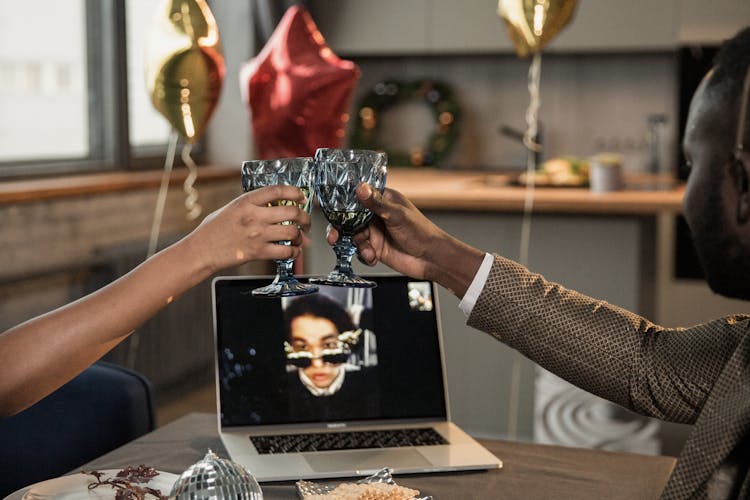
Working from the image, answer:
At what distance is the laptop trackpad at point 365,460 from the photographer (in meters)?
1.39

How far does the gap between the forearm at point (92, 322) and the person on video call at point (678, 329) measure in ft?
0.83

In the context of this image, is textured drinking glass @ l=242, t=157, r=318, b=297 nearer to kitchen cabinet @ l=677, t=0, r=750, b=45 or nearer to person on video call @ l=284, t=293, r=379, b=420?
person on video call @ l=284, t=293, r=379, b=420

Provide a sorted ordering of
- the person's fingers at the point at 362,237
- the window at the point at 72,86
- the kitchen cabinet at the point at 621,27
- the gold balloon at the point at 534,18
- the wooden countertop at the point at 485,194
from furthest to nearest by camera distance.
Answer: the kitchen cabinet at the point at 621,27, the window at the point at 72,86, the wooden countertop at the point at 485,194, the gold balloon at the point at 534,18, the person's fingers at the point at 362,237

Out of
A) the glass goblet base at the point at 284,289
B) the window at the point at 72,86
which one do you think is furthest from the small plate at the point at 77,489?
the window at the point at 72,86

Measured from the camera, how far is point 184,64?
270cm

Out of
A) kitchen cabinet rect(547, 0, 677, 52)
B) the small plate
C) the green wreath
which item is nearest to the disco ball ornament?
the small plate

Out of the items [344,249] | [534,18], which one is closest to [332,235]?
[344,249]

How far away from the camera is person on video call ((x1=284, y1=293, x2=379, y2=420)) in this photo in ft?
5.20

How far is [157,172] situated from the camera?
4410mm

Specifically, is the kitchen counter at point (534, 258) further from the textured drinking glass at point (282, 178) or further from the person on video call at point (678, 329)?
the textured drinking glass at point (282, 178)

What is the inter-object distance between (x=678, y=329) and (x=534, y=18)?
1535 millimetres

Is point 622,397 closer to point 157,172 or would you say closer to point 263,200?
point 263,200

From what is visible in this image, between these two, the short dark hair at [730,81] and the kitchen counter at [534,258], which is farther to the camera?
the kitchen counter at [534,258]

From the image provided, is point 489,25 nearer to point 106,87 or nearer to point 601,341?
point 106,87
